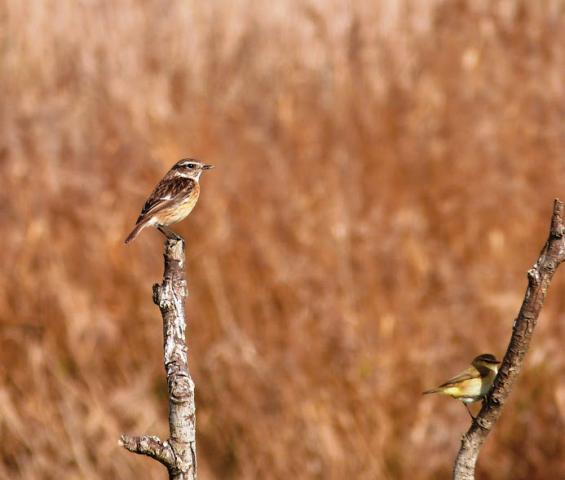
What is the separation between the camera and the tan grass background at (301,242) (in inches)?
201

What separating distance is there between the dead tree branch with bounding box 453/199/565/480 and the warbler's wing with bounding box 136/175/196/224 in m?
2.89

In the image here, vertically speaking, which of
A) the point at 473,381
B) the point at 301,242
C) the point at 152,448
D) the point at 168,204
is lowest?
the point at 152,448

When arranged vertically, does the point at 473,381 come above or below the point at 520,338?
above

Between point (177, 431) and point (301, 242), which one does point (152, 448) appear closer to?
point (177, 431)

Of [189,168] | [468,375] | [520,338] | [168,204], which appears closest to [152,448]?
[520,338]

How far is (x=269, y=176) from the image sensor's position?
5.79 m

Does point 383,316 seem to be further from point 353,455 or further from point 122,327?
point 122,327

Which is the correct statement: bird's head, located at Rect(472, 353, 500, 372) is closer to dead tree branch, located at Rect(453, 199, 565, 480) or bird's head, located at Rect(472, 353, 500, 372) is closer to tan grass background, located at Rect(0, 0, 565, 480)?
dead tree branch, located at Rect(453, 199, 565, 480)

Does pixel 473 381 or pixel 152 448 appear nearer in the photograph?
pixel 152 448

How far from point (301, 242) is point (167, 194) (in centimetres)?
149

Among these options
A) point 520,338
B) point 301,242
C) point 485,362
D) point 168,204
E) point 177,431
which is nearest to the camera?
point 520,338

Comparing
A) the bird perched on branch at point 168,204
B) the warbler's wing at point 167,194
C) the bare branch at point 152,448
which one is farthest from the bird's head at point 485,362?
the warbler's wing at point 167,194

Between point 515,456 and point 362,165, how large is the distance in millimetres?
2007

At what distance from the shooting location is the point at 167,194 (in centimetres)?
422
